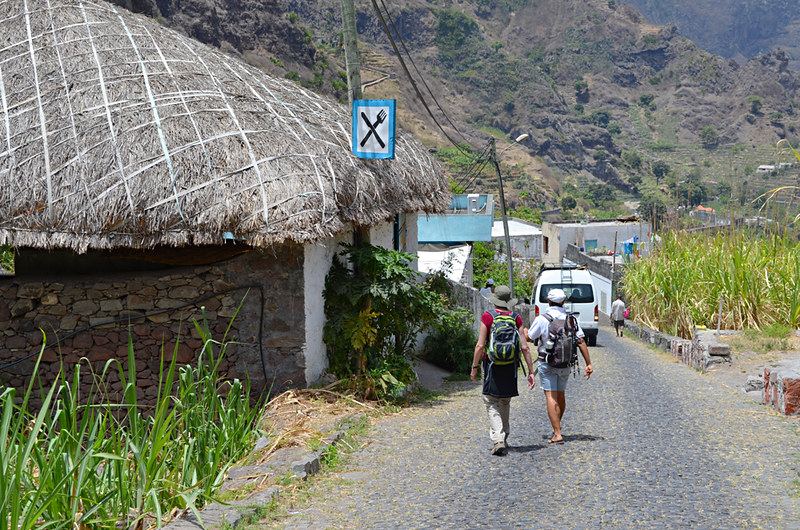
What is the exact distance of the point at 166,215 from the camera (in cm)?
853

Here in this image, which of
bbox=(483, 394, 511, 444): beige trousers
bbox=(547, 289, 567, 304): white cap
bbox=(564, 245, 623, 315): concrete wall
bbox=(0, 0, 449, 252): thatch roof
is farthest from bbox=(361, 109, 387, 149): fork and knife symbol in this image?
bbox=(564, 245, 623, 315): concrete wall

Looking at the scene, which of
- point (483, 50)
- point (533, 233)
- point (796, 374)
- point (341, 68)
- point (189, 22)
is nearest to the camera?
point (796, 374)

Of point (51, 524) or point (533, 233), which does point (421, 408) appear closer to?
point (51, 524)

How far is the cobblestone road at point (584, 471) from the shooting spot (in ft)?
18.0

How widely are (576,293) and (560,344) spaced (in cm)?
1281

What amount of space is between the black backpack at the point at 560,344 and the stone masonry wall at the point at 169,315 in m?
2.85

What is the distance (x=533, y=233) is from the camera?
54.1 meters

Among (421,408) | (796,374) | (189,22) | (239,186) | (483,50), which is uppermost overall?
(483,50)

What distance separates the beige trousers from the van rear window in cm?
1265

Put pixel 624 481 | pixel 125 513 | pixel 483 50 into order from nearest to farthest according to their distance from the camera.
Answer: pixel 125 513 < pixel 624 481 < pixel 483 50

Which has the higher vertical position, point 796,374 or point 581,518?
point 796,374

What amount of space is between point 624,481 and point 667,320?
1217 centimetres

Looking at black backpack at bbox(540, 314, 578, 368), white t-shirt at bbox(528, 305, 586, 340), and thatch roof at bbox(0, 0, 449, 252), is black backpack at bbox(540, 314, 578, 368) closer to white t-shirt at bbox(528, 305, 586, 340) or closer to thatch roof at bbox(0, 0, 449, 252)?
white t-shirt at bbox(528, 305, 586, 340)

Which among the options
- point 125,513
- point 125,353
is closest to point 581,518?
point 125,513
